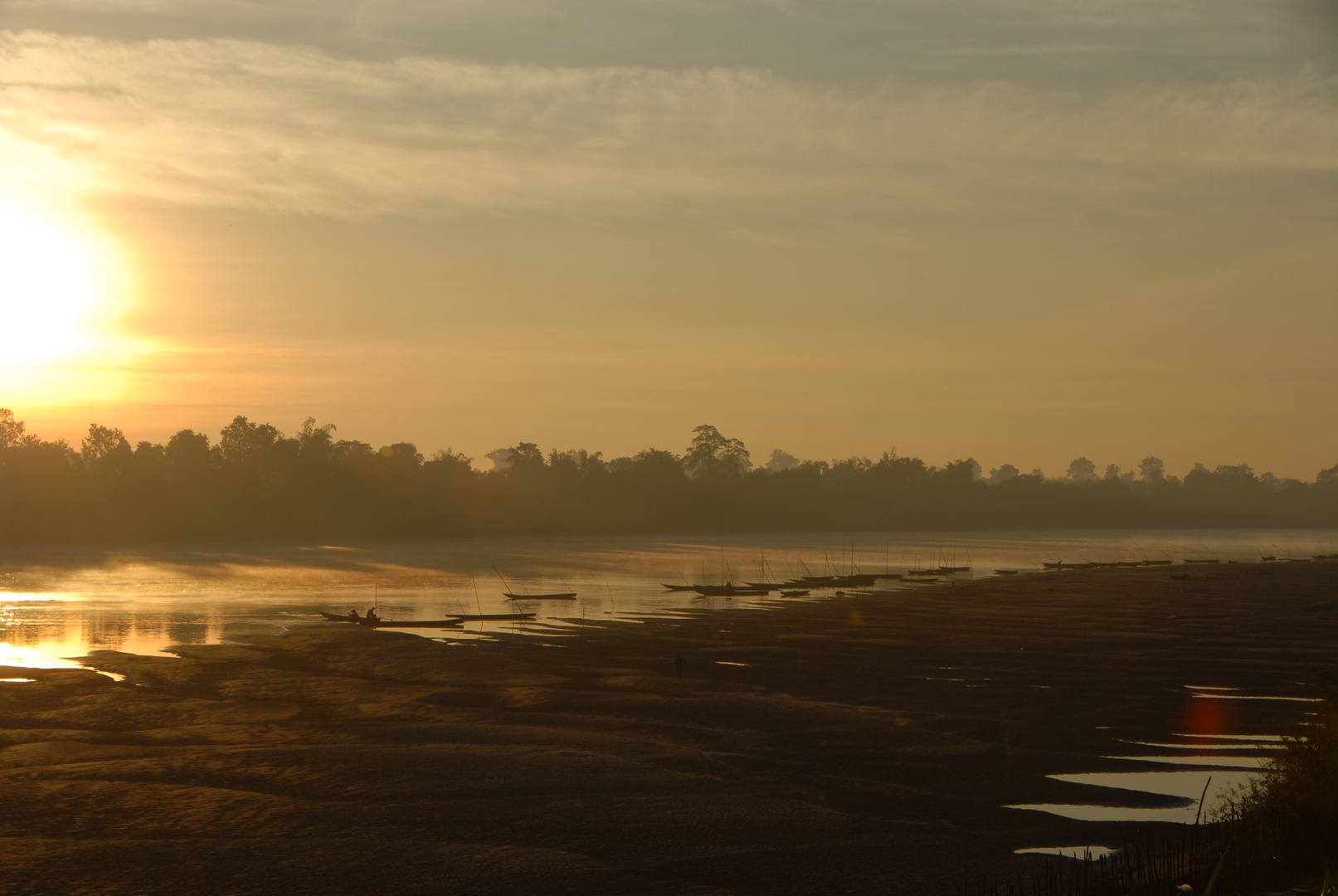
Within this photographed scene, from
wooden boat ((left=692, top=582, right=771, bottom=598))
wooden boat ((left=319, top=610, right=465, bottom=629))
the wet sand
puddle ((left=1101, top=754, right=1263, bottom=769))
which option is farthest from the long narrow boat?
puddle ((left=1101, top=754, right=1263, bottom=769))

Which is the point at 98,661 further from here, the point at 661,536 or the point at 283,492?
the point at 661,536

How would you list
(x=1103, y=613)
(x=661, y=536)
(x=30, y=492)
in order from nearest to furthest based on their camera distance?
(x=1103, y=613), (x=30, y=492), (x=661, y=536)

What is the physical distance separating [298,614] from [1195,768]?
36285mm

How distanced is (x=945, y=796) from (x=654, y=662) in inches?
543

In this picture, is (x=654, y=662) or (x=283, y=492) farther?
(x=283, y=492)

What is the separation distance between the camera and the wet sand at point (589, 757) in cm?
1256

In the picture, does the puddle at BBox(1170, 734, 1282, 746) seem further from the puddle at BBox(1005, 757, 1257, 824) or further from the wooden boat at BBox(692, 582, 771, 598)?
the wooden boat at BBox(692, 582, 771, 598)

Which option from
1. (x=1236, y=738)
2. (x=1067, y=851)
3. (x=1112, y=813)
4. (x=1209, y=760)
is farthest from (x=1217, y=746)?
(x=1067, y=851)

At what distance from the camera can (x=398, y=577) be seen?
70.6m

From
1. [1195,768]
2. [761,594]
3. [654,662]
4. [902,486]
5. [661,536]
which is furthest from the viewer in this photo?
[902,486]

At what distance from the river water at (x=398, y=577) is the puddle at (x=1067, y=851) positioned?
2543 centimetres

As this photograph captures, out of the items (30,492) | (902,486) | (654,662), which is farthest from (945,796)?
(902,486)

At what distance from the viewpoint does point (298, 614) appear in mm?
44562

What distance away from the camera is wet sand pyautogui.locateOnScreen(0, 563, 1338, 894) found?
12.6 m
